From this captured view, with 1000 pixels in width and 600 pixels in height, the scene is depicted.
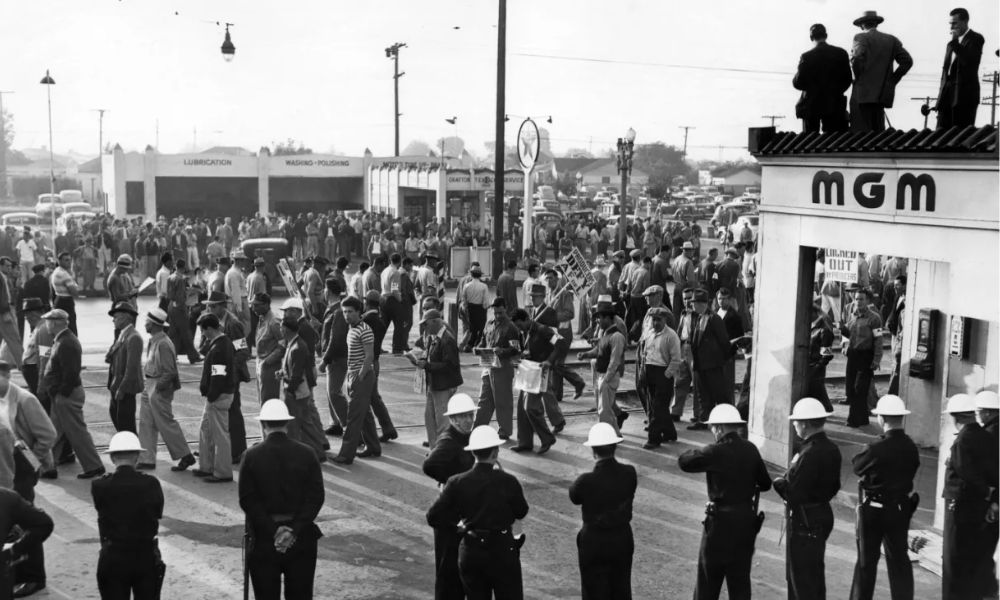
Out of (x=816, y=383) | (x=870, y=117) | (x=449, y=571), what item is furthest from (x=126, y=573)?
(x=870, y=117)

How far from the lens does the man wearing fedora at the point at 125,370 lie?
11.2m

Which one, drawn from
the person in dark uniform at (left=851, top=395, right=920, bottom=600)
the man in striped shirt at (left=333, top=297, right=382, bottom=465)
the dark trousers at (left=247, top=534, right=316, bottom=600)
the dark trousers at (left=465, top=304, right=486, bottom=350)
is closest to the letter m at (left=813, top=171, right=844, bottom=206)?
the person in dark uniform at (left=851, top=395, right=920, bottom=600)

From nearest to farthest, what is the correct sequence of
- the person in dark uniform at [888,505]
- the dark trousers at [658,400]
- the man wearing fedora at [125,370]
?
the person in dark uniform at [888,505], the man wearing fedora at [125,370], the dark trousers at [658,400]

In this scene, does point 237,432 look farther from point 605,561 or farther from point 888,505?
point 888,505

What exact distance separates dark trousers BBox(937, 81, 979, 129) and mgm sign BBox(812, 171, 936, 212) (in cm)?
73

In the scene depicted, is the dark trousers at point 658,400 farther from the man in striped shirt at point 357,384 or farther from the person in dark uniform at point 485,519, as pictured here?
the person in dark uniform at point 485,519

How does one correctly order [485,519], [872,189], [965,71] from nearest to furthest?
[485,519], [965,71], [872,189]

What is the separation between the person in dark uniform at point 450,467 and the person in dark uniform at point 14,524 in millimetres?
2592

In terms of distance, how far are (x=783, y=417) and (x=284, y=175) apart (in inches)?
1455

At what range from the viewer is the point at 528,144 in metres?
27.1

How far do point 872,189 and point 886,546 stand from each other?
3596mm

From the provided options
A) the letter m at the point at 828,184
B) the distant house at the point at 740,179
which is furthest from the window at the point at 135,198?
the distant house at the point at 740,179

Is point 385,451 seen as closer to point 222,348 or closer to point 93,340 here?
point 222,348

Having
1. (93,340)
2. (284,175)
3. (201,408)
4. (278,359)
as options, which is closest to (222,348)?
(278,359)
